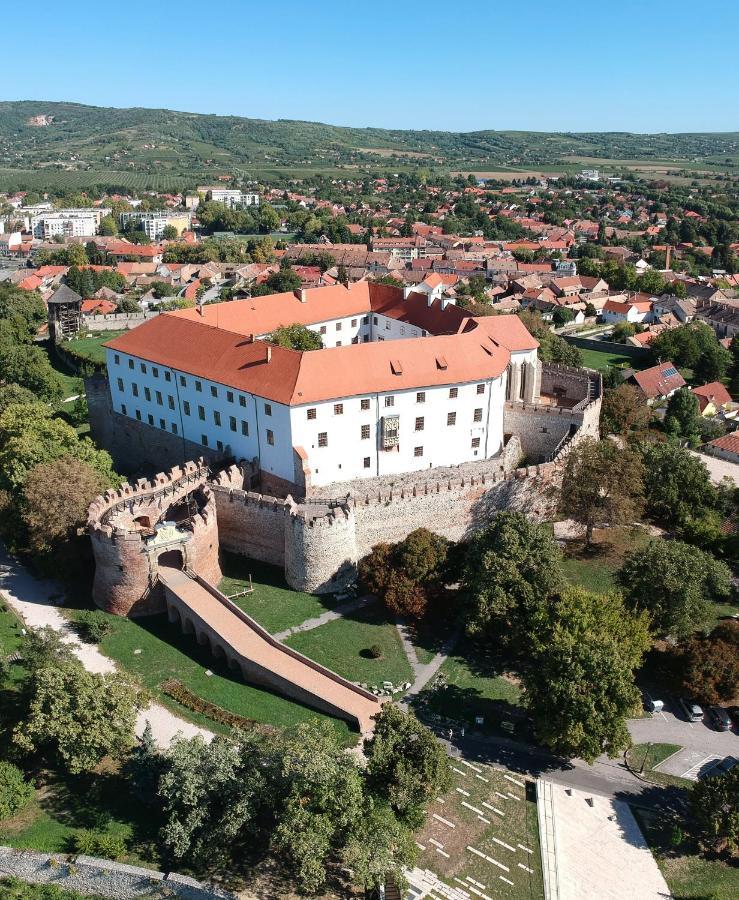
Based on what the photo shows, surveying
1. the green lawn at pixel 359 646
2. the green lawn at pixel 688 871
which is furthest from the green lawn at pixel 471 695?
the green lawn at pixel 688 871

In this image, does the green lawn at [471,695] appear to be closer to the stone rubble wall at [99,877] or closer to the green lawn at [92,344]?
the stone rubble wall at [99,877]

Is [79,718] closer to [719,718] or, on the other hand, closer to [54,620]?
[54,620]

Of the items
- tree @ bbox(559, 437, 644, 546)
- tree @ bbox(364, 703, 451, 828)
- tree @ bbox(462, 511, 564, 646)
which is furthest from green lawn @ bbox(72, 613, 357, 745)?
tree @ bbox(559, 437, 644, 546)

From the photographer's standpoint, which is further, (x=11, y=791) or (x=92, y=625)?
(x=92, y=625)

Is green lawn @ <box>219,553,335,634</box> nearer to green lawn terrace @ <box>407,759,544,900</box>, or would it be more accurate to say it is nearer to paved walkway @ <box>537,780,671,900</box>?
green lawn terrace @ <box>407,759,544,900</box>

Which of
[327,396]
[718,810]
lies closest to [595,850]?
[718,810]
